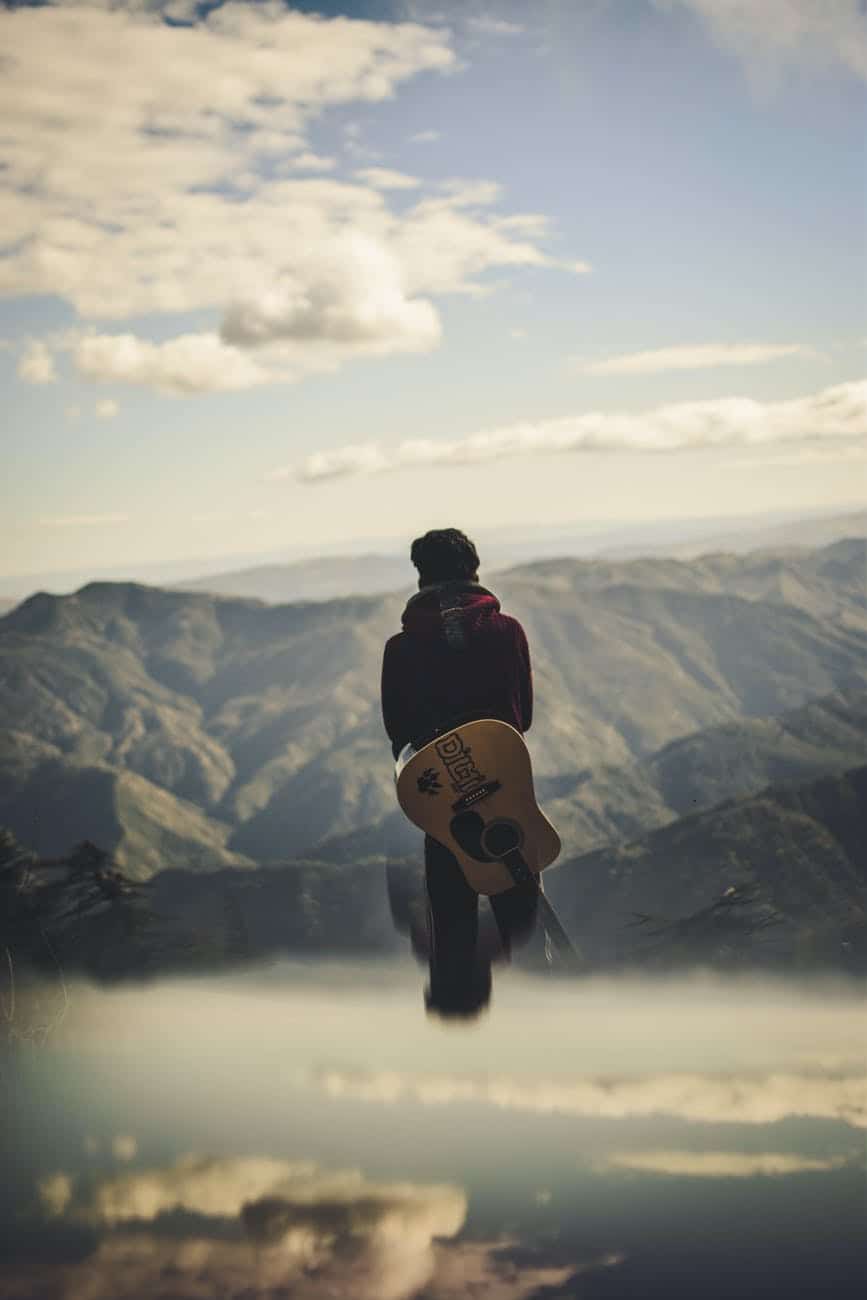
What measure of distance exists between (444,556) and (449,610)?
0.55m

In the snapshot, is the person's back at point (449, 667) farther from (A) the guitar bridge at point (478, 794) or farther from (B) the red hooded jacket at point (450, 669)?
(A) the guitar bridge at point (478, 794)

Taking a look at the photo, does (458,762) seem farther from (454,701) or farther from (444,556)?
(444,556)

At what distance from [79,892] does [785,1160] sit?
14270 millimetres

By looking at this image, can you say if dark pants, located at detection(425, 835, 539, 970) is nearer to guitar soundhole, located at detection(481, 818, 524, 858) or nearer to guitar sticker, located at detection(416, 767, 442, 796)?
guitar soundhole, located at detection(481, 818, 524, 858)

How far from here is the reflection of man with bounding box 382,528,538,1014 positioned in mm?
8727

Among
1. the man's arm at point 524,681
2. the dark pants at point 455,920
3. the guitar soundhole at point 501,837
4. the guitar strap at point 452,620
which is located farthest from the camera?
the man's arm at point 524,681

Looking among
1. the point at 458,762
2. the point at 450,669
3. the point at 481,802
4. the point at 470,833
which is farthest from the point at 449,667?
the point at 470,833

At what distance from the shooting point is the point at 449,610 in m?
8.84

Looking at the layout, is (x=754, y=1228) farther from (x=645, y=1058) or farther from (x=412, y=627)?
(x=412, y=627)

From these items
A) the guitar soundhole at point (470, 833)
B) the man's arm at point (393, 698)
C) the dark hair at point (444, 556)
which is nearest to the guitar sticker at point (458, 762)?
the guitar soundhole at point (470, 833)

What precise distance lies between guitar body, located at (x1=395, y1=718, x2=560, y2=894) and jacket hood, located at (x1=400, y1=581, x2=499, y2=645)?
93cm

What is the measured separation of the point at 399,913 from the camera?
9.02m

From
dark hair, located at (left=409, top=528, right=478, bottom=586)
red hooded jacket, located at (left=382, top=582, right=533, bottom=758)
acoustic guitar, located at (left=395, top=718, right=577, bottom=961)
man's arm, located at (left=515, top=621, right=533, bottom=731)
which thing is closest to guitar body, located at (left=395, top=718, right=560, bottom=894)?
acoustic guitar, located at (left=395, top=718, right=577, bottom=961)

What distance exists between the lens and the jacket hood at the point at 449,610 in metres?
8.77
